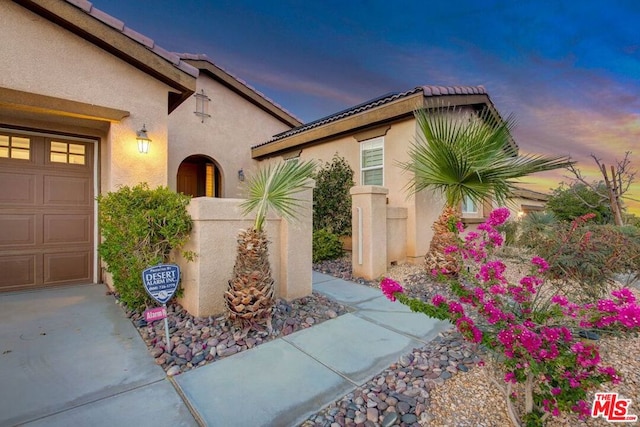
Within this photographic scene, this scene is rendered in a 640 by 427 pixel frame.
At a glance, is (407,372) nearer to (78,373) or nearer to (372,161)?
(78,373)

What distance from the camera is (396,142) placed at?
23.6 ft

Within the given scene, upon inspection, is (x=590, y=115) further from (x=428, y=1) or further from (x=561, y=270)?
(x=561, y=270)

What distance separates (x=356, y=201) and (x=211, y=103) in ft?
23.8

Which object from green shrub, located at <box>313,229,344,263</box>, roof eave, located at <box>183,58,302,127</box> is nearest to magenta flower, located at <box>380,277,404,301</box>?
green shrub, located at <box>313,229,344,263</box>

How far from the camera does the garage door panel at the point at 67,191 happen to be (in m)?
4.96

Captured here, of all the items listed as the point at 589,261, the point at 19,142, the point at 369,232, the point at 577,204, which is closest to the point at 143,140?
the point at 19,142

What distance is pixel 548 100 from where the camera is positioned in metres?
8.41

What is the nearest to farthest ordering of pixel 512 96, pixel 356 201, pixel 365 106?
pixel 356 201, pixel 365 106, pixel 512 96

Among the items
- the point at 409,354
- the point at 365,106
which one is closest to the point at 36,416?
the point at 409,354

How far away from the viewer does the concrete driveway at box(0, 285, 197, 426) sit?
6.59 feet

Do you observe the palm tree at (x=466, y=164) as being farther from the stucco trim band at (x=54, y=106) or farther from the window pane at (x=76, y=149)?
the window pane at (x=76, y=149)

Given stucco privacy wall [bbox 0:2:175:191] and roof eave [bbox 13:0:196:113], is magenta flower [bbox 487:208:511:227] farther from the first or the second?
roof eave [bbox 13:0:196:113]

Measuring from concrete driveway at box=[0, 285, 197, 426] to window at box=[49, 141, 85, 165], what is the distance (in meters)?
2.57

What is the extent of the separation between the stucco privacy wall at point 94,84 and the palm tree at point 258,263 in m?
3.07
